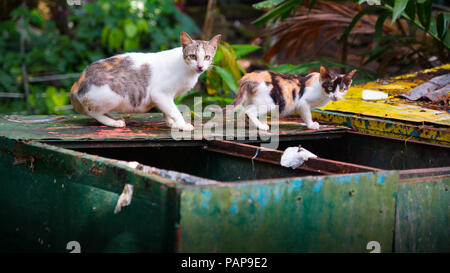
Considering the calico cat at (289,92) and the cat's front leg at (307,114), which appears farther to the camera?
the cat's front leg at (307,114)

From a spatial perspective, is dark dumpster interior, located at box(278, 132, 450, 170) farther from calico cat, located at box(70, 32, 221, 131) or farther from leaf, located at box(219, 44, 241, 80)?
leaf, located at box(219, 44, 241, 80)

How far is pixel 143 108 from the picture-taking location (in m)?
3.96

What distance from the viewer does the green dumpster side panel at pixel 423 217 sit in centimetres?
273

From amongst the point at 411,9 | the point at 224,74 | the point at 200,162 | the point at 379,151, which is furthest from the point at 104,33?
the point at 379,151

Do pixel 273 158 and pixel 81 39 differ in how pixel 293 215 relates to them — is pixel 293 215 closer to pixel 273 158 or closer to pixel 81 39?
pixel 273 158

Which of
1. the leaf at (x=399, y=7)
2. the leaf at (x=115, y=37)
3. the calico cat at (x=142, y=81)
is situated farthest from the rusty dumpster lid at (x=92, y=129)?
the leaf at (x=115, y=37)

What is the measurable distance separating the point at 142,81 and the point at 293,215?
1858 millimetres

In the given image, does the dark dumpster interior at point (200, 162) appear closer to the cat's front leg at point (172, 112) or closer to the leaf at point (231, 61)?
the cat's front leg at point (172, 112)

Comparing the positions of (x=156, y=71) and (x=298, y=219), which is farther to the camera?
(x=156, y=71)

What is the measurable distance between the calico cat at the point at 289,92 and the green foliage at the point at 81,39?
4.96 metres

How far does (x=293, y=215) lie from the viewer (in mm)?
2393
